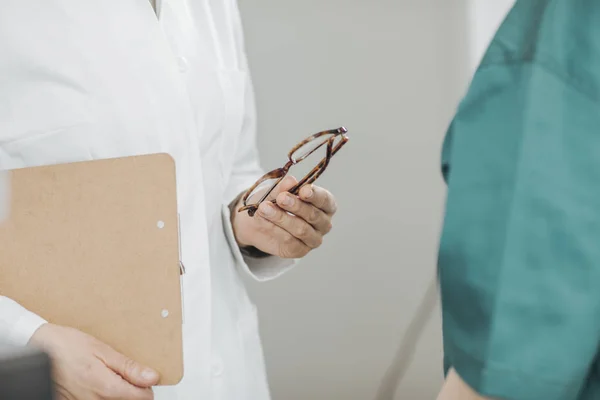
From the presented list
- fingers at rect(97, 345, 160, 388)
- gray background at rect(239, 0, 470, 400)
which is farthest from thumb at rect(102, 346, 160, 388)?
gray background at rect(239, 0, 470, 400)

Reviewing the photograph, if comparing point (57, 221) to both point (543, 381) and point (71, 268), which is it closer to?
point (71, 268)

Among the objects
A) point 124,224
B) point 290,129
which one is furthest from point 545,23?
point 290,129

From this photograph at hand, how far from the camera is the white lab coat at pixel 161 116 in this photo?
2.04 ft

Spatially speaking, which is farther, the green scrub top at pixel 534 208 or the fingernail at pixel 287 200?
the fingernail at pixel 287 200

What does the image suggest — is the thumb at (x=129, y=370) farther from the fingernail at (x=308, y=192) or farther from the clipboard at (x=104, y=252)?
the fingernail at (x=308, y=192)

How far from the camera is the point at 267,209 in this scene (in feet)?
2.27

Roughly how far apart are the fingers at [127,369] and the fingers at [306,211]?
9.3 inches

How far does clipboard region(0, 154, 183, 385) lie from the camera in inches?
21.4

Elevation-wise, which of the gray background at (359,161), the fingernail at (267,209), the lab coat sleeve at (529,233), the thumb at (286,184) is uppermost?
the lab coat sleeve at (529,233)

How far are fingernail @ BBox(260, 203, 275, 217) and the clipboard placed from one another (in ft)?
0.50

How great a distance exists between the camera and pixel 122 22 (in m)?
0.67

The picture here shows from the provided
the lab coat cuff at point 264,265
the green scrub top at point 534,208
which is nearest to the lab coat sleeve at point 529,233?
the green scrub top at point 534,208

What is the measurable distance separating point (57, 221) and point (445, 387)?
0.37 m

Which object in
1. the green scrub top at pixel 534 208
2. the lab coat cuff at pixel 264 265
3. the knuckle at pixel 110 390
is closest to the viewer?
the green scrub top at pixel 534 208
